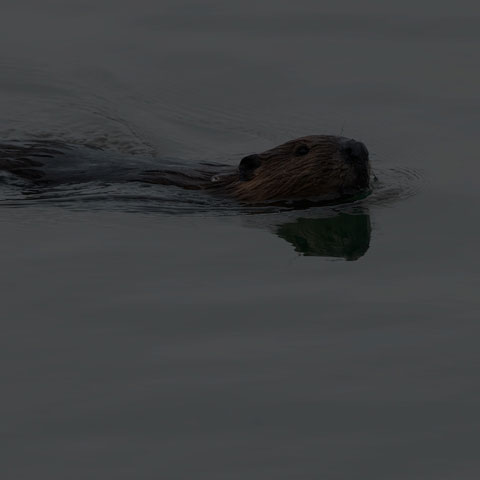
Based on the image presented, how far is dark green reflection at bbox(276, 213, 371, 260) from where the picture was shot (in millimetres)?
10580

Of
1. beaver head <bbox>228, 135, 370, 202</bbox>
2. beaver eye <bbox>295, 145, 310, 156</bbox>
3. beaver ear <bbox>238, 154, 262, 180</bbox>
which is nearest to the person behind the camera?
beaver head <bbox>228, 135, 370, 202</bbox>

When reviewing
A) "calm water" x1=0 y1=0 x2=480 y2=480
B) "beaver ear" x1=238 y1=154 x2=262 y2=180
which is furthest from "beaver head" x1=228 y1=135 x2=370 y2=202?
"calm water" x1=0 y1=0 x2=480 y2=480

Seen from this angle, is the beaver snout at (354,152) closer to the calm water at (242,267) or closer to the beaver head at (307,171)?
the beaver head at (307,171)

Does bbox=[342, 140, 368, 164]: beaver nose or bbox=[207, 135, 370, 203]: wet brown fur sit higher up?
bbox=[342, 140, 368, 164]: beaver nose

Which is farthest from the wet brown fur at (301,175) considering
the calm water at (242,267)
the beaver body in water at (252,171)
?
the calm water at (242,267)

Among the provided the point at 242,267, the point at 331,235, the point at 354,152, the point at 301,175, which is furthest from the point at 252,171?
the point at 242,267

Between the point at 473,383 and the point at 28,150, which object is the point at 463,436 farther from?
the point at 28,150

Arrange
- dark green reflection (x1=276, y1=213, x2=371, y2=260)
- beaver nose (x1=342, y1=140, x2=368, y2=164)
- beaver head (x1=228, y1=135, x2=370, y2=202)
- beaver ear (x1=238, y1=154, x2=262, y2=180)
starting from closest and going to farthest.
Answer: dark green reflection (x1=276, y1=213, x2=371, y2=260) < beaver nose (x1=342, y1=140, x2=368, y2=164) < beaver head (x1=228, y1=135, x2=370, y2=202) < beaver ear (x1=238, y1=154, x2=262, y2=180)

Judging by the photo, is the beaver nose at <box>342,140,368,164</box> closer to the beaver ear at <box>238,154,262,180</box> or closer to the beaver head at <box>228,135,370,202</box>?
the beaver head at <box>228,135,370,202</box>

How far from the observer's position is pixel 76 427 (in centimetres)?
728

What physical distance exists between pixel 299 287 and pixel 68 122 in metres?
6.13

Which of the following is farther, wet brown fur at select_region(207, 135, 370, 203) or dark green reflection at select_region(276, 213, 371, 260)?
wet brown fur at select_region(207, 135, 370, 203)

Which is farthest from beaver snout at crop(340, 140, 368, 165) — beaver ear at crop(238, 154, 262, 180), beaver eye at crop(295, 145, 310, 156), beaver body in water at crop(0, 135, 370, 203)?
beaver ear at crop(238, 154, 262, 180)

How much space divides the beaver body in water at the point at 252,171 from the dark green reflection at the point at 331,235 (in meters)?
0.37
